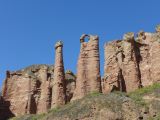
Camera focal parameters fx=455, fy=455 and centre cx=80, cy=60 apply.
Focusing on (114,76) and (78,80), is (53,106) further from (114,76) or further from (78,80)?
(114,76)

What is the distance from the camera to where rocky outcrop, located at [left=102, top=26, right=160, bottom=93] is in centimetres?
6069

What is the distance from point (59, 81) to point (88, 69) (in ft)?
15.6

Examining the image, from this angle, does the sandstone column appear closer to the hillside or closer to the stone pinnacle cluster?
the stone pinnacle cluster

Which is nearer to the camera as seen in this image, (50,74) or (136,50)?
(136,50)

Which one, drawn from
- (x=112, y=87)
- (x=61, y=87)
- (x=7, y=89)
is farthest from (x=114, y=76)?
(x=7, y=89)

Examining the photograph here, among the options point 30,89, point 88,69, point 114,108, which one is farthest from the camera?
point 30,89

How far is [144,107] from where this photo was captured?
50.7 m

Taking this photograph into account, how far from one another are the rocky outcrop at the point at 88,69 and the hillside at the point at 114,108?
529 centimetres

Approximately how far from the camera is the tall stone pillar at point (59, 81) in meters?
62.3

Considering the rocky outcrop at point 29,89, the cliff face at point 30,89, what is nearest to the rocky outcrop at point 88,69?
the cliff face at point 30,89

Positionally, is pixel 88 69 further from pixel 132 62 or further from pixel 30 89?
pixel 30 89

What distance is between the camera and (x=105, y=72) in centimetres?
6444

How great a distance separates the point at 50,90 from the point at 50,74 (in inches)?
183

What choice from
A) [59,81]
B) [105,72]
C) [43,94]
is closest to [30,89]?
[43,94]
